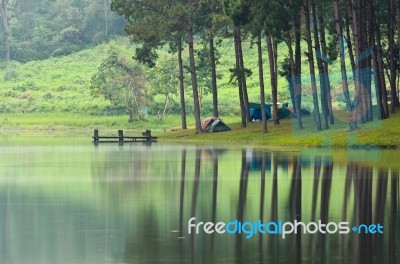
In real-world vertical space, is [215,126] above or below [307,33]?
below

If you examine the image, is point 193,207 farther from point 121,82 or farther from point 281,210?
point 121,82

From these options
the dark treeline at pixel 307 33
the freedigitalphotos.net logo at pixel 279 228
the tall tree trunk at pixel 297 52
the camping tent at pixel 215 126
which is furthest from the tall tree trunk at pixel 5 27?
the freedigitalphotos.net logo at pixel 279 228

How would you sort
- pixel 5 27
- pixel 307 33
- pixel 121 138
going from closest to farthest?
1. pixel 307 33
2. pixel 121 138
3. pixel 5 27

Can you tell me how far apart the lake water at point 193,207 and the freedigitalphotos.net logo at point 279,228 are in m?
0.15

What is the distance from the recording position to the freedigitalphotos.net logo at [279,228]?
21078mm

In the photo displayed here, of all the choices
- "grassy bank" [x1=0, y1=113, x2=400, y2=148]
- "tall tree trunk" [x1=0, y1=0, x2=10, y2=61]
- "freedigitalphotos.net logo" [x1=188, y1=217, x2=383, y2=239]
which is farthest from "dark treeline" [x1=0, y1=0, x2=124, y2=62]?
"freedigitalphotos.net logo" [x1=188, y1=217, x2=383, y2=239]

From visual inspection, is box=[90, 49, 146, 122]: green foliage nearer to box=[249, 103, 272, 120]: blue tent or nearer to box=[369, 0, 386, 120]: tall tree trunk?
box=[249, 103, 272, 120]: blue tent

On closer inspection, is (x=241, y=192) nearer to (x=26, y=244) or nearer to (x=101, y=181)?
(x=101, y=181)

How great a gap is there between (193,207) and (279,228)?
4824mm

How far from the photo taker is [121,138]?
78.9 meters

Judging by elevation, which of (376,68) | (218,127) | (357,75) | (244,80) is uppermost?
(244,80)

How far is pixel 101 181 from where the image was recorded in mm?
35906

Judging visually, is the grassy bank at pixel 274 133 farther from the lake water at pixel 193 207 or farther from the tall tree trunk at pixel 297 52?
the lake water at pixel 193 207

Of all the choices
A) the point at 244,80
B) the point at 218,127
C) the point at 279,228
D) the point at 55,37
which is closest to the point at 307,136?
the point at 244,80
